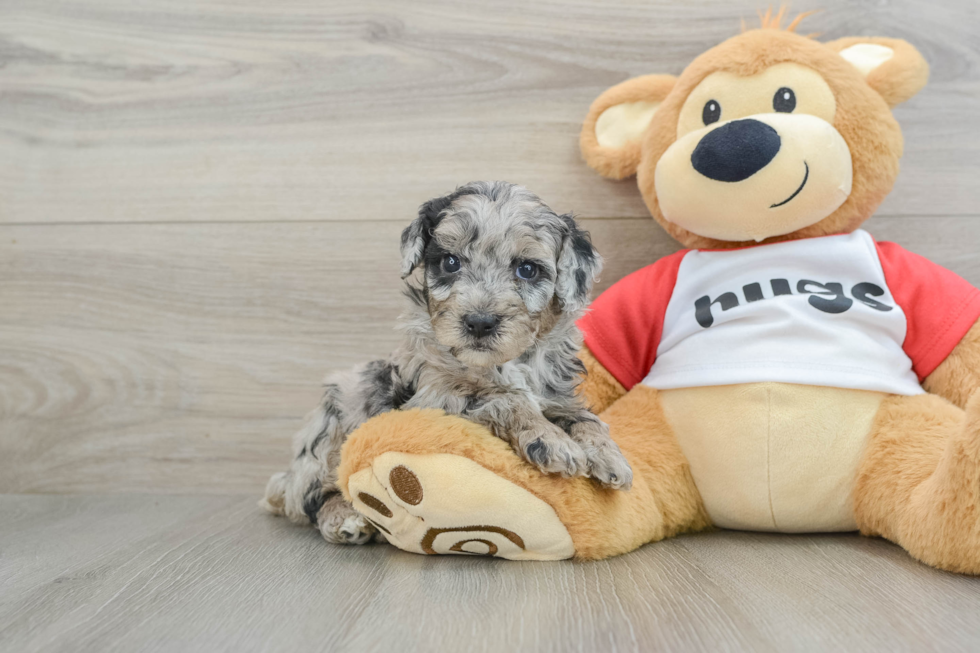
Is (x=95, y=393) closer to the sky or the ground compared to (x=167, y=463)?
closer to the sky

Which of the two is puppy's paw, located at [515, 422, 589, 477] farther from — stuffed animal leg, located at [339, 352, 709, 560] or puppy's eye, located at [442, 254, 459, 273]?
puppy's eye, located at [442, 254, 459, 273]

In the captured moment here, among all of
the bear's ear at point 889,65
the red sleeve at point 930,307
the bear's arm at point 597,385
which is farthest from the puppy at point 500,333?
the bear's ear at point 889,65

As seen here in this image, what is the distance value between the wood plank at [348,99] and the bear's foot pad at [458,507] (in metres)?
1.01

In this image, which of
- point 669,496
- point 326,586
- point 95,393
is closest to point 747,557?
point 669,496

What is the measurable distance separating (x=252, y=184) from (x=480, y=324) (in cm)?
119

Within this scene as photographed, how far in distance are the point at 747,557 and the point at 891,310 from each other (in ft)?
2.24

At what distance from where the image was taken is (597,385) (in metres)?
1.80

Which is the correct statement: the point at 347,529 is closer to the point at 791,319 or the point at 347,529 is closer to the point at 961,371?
the point at 791,319

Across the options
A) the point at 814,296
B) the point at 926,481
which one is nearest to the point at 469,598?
the point at 926,481

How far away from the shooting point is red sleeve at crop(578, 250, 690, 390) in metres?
1.81

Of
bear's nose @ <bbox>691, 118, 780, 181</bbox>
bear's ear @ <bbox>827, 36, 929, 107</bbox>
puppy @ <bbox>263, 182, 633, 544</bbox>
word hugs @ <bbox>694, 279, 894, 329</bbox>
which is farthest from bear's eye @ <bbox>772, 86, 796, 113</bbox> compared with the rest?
puppy @ <bbox>263, 182, 633, 544</bbox>

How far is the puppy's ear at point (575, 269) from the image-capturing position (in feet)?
4.99

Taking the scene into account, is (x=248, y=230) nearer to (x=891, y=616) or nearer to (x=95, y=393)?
(x=95, y=393)

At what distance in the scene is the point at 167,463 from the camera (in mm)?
2221
